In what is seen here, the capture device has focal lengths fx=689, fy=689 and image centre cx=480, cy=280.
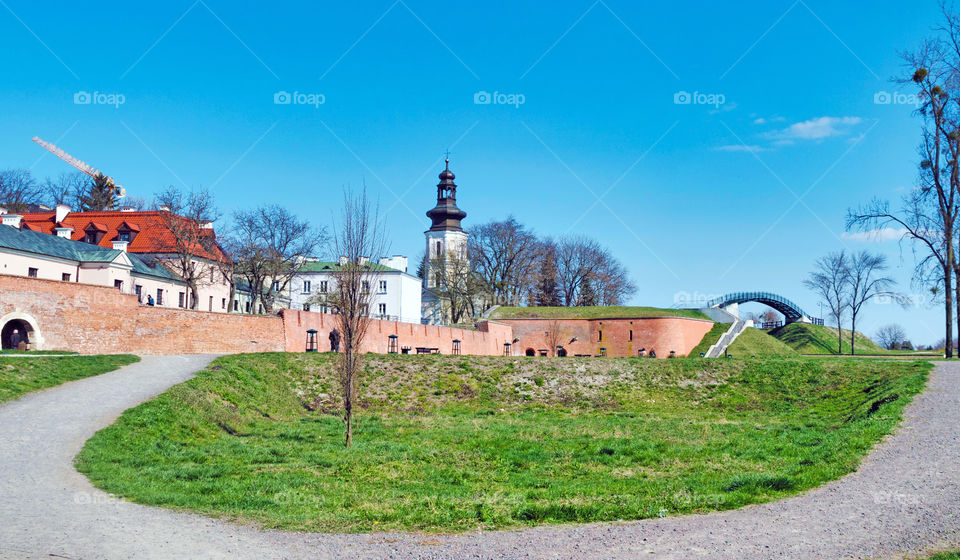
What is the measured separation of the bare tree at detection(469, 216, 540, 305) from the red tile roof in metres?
27.1

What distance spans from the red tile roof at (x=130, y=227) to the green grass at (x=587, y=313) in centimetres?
2408

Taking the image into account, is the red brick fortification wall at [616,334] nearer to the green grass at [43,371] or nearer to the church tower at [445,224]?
the church tower at [445,224]

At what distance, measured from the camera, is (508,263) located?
71312 millimetres

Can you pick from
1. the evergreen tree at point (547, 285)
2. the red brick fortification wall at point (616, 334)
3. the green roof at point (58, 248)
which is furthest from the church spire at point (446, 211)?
the green roof at point (58, 248)

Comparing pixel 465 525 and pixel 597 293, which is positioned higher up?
pixel 597 293

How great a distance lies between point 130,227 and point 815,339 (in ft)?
198

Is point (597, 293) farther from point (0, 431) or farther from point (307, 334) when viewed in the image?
point (0, 431)

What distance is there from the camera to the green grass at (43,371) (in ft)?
59.3

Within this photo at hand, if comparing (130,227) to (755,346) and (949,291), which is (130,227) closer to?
(755,346)

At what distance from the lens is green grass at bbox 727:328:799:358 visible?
165 ft

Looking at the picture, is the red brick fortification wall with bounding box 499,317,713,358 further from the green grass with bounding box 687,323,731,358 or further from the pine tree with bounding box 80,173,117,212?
the pine tree with bounding box 80,173,117,212

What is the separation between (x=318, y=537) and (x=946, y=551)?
6576 millimetres

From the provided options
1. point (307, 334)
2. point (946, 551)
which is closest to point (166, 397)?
point (946, 551)

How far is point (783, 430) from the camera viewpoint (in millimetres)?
17438
